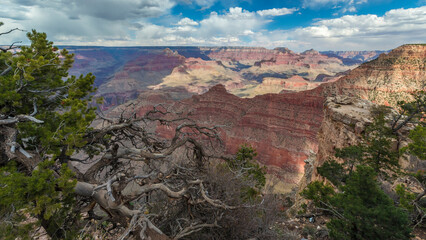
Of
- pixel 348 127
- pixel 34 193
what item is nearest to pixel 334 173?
pixel 348 127

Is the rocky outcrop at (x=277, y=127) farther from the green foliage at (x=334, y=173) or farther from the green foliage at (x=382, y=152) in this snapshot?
the green foliage at (x=382, y=152)

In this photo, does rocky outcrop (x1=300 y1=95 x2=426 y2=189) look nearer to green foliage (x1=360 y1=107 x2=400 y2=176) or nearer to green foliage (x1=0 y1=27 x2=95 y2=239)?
Result: green foliage (x1=360 y1=107 x2=400 y2=176)

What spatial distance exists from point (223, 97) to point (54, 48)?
70543 millimetres

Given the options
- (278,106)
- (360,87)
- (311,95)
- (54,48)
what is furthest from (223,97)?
(54,48)

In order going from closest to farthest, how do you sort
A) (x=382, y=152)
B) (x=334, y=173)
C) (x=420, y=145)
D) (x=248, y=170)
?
(x=420, y=145) → (x=382, y=152) → (x=334, y=173) → (x=248, y=170)

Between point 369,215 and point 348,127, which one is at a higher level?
point 369,215

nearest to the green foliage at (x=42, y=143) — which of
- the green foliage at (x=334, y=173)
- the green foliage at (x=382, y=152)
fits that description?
the green foliage at (x=334, y=173)

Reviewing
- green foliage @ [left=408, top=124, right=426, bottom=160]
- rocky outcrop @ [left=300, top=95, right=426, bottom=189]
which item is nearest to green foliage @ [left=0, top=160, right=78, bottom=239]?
green foliage @ [left=408, top=124, right=426, bottom=160]

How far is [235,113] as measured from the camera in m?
70.1

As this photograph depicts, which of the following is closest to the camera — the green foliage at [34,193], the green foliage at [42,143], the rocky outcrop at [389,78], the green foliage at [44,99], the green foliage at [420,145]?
the green foliage at [34,193]

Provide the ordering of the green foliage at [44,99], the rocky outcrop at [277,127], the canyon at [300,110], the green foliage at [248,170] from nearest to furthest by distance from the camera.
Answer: the green foliage at [44,99] < the green foliage at [248,170] < the rocky outcrop at [277,127] < the canyon at [300,110]

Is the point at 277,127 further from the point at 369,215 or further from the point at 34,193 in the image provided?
the point at 34,193

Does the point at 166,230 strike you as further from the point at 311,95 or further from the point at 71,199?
the point at 311,95

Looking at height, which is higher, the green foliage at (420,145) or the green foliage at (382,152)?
the green foliage at (420,145)
